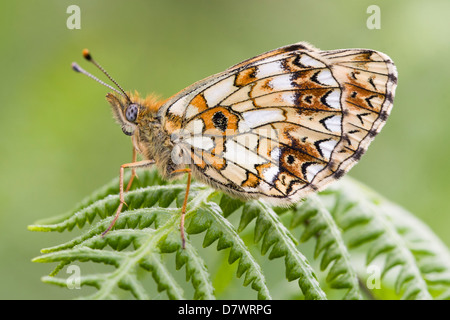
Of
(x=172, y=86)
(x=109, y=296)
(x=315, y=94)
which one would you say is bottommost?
(x=109, y=296)

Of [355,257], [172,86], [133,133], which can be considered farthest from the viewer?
[172,86]

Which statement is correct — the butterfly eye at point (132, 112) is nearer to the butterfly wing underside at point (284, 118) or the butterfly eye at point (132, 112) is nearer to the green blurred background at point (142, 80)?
the butterfly wing underside at point (284, 118)

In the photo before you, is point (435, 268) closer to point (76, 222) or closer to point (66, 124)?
point (76, 222)

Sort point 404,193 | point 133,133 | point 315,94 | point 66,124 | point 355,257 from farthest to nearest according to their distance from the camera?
point 66,124 < point 404,193 < point 355,257 < point 133,133 < point 315,94

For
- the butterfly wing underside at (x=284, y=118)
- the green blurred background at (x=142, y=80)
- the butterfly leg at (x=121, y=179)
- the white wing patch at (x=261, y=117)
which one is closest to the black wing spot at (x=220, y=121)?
the butterfly wing underside at (x=284, y=118)

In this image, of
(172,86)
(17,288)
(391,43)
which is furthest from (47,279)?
(391,43)

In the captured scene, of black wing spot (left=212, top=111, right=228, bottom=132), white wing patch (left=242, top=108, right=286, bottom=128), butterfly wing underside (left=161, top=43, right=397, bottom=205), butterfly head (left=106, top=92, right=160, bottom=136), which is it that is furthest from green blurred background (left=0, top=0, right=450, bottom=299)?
butterfly head (left=106, top=92, right=160, bottom=136)
